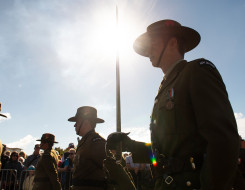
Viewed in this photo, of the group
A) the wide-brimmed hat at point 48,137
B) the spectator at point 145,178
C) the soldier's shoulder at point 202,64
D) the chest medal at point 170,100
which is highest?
the wide-brimmed hat at point 48,137

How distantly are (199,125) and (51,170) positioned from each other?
5793 mm

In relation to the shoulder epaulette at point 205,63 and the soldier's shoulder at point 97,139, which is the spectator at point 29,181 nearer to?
the soldier's shoulder at point 97,139

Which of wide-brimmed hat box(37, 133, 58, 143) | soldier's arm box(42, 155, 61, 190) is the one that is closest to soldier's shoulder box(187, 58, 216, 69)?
soldier's arm box(42, 155, 61, 190)

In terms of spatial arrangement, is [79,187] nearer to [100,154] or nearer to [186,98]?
[100,154]

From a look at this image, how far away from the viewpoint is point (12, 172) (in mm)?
9477

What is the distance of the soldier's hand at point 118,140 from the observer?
2354mm

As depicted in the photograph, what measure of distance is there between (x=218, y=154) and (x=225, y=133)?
0.14m

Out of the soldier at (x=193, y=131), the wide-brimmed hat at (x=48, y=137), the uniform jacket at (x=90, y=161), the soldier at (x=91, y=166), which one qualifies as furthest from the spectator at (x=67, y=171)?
the soldier at (x=193, y=131)

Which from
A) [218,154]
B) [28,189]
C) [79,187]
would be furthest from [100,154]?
[28,189]

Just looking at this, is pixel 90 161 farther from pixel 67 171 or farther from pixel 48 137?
pixel 67 171

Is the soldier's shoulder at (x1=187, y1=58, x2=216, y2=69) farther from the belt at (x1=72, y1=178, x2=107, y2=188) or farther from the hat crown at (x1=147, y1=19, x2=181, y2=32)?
the belt at (x1=72, y1=178, x2=107, y2=188)

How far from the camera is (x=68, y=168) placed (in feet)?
31.0

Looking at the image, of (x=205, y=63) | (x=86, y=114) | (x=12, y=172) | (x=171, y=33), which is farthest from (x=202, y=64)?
(x=12, y=172)

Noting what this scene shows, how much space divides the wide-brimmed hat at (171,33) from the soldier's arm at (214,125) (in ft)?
2.39
